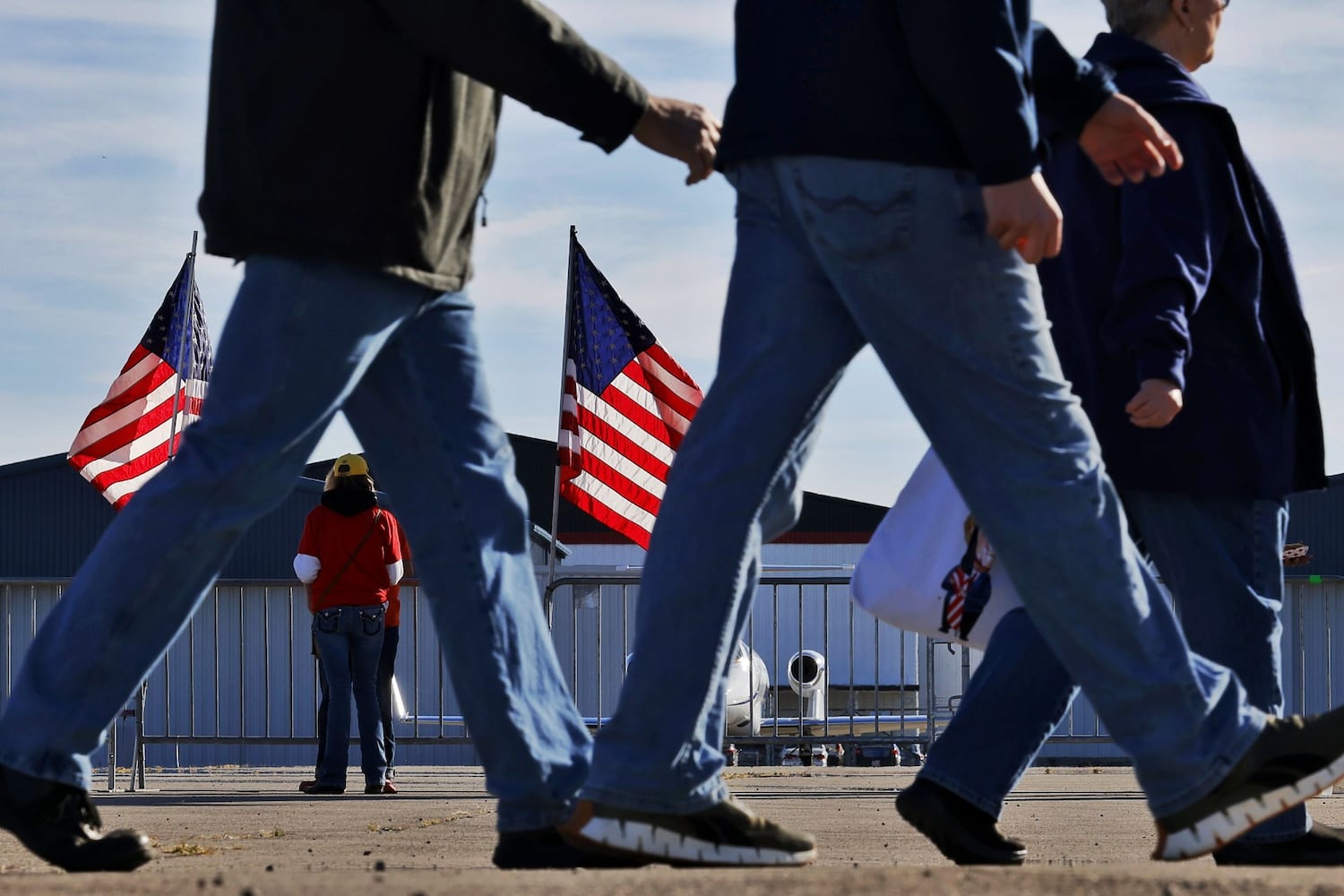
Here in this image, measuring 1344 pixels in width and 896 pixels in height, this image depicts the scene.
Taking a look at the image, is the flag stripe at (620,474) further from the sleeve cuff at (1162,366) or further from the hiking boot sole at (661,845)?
the hiking boot sole at (661,845)

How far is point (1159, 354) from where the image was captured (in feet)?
12.7

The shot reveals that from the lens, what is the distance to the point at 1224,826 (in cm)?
319

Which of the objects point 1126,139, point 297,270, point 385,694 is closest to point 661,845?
point 297,270

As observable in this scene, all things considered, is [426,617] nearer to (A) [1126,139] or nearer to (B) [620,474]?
(B) [620,474]

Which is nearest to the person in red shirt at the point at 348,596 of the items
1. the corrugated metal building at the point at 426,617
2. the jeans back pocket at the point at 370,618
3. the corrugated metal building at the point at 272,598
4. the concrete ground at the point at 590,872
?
the jeans back pocket at the point at 370,618

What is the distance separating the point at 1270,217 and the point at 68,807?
2.48m

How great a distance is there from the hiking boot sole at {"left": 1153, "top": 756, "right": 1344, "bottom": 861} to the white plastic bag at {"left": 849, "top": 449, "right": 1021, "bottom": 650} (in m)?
0.89

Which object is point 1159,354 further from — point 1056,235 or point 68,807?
point 68,807

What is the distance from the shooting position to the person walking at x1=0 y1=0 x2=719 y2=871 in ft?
10.5

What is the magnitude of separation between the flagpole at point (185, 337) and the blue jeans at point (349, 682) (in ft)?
10.4

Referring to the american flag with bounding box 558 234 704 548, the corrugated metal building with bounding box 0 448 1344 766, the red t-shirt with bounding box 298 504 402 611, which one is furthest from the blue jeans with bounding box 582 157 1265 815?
the corrugated metal building with bounding box 0 448 1344 766

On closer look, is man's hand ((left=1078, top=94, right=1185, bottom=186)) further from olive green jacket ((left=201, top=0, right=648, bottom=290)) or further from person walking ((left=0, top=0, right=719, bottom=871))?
olive green jacket ((left=201, top=0, right=648, bottom=290))

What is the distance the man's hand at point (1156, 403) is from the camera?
384 centimetres

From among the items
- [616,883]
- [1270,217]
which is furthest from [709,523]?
[1270,217]
